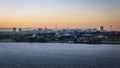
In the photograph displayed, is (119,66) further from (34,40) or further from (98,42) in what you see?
(34,40)

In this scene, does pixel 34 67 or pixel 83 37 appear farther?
pixel 83 37

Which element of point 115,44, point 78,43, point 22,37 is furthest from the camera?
point 22,37

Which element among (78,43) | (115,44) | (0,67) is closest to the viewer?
(0,67)

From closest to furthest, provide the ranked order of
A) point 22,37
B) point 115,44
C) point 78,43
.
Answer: point 115,44 < point 78,43 < point 22,37

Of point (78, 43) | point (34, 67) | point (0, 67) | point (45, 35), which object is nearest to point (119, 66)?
point (34, 67)

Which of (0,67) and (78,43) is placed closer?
(0,67)

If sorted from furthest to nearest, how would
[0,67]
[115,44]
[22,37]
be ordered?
[22,37] → [115,44] → [0,67]

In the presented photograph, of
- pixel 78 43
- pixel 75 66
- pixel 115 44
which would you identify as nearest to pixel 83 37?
pixel 78 43

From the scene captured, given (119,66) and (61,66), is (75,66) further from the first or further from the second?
(119,66)

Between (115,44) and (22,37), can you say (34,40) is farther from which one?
(115,44)
